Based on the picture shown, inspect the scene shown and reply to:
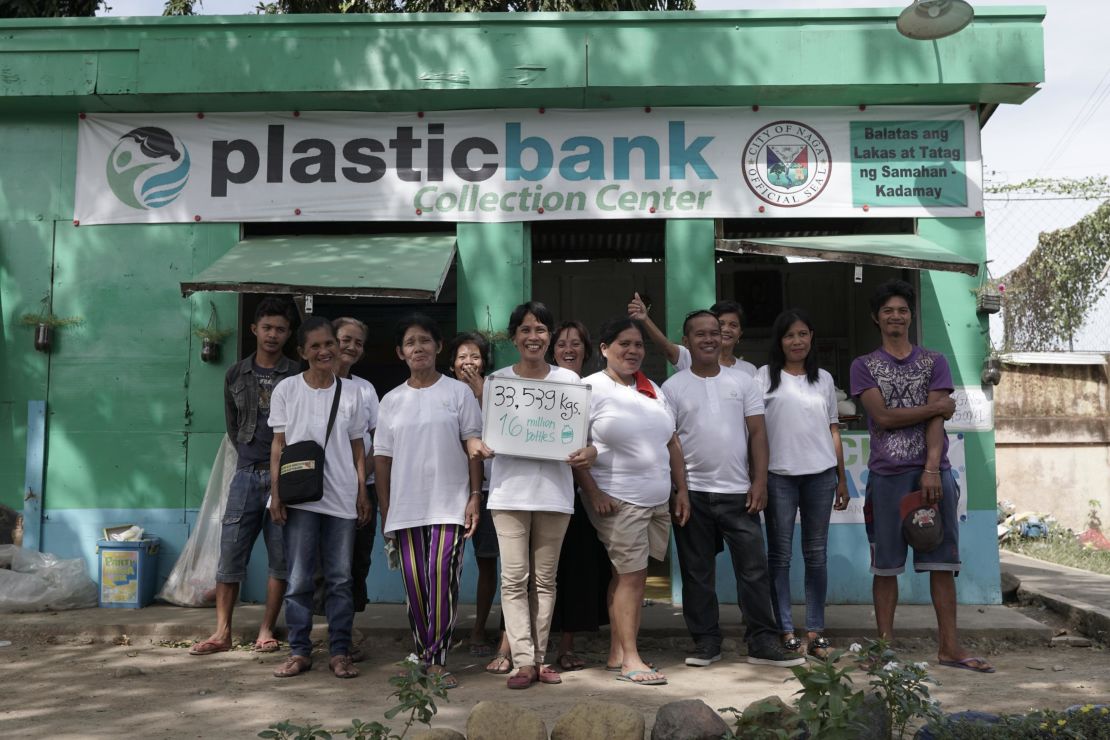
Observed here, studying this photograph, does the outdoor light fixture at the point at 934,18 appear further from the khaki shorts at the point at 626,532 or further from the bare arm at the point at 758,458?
the khaki shorts at the point at 626,532

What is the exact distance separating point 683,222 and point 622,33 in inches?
54.8

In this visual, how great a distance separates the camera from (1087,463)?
35.3 feet

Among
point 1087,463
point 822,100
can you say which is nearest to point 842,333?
point 1087,463

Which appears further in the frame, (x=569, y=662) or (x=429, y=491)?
(x=569, y=662)

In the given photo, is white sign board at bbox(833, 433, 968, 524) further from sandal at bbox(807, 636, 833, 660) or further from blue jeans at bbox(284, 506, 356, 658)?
blue jeans at bbox(284, 506, 356, 658)

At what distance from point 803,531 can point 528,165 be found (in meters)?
3.31

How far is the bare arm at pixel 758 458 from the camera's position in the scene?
512 centimetres

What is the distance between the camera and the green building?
6.86 m

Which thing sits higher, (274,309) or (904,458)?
(274,309)

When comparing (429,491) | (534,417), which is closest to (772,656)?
(534,417)

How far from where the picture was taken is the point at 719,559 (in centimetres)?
681

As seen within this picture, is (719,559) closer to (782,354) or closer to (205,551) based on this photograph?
(782,354)

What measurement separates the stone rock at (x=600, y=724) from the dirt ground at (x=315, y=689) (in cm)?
44

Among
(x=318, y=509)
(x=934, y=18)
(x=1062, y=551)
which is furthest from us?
(x=1062, y=551)
